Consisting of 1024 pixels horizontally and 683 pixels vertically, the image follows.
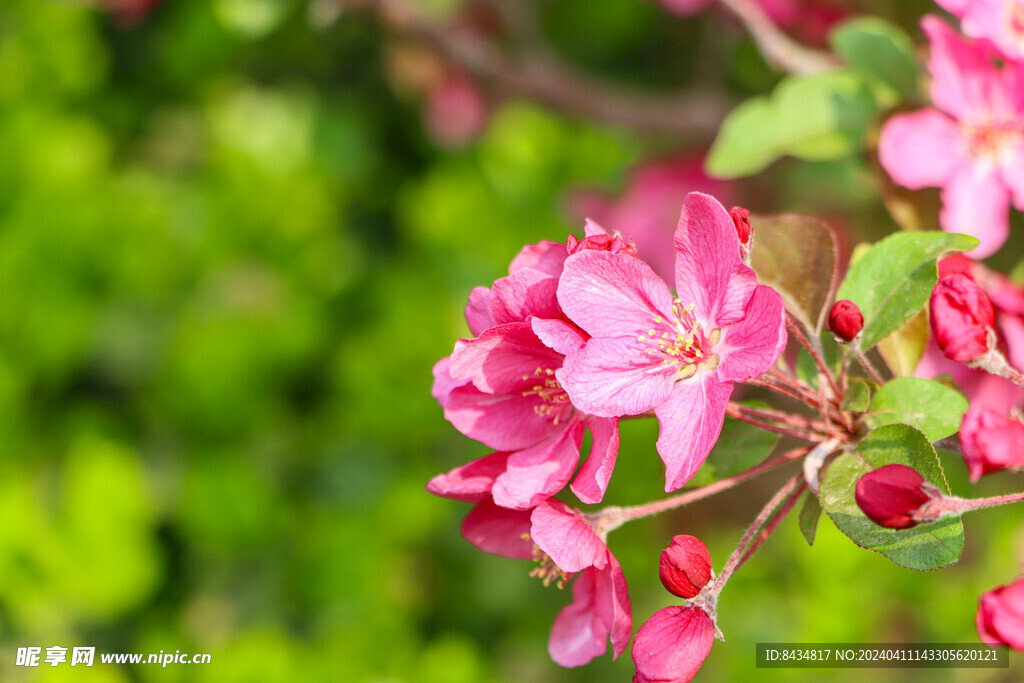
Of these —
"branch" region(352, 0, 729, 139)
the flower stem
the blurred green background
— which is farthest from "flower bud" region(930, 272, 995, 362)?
"branch" region(352, 0, 729, 139)

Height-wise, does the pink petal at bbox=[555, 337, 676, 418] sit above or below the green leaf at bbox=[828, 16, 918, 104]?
below

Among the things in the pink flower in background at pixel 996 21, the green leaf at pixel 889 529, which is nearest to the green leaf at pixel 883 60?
the pink flower in background at pixel 996 21

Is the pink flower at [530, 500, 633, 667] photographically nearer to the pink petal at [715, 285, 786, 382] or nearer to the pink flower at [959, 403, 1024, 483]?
Result: the pink petal at [715, 285, 786, 382]

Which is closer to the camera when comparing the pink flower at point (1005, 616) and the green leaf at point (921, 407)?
the pink flower at point (1005, 616)

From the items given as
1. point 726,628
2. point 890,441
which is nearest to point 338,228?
point 726,628

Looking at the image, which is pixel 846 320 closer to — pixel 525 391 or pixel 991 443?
pixel 991 443

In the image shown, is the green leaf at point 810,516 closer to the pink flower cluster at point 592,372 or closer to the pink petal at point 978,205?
the pink flower cluster at point 592,372
